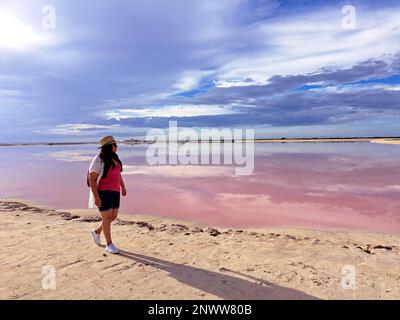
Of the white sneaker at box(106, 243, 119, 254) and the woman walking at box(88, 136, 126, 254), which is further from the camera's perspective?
the white sneaker at box(106, 243, 119, 254)

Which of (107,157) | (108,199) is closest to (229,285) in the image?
(108,199)

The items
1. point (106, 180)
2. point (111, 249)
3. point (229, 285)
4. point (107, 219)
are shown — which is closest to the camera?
point (229, 285)

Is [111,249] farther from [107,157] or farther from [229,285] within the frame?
[229,285]

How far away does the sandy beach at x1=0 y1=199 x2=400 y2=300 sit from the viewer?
4676mm

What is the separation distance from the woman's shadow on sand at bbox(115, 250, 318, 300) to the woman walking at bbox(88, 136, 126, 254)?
3.90 feet

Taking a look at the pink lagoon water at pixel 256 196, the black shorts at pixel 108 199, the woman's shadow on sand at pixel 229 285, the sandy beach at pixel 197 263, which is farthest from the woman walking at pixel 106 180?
the pink lagoon water at pixel 256 196

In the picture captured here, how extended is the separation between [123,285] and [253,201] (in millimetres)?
6744

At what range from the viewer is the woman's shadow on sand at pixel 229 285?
4559 millimetres

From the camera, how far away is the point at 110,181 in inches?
232

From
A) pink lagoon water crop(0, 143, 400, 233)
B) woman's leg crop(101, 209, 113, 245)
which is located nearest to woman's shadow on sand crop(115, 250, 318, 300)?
woman's leg crop(101, 209, 113, 245)

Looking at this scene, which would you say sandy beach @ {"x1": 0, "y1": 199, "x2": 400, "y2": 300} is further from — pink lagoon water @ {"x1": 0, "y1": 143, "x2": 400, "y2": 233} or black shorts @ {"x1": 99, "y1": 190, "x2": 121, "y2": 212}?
pink lagoon water @ {"x1": 0, "y1": 143, "x2": 400, "y2": 233}

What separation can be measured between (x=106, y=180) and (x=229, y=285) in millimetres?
2642

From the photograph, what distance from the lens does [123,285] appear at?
4.85 m
